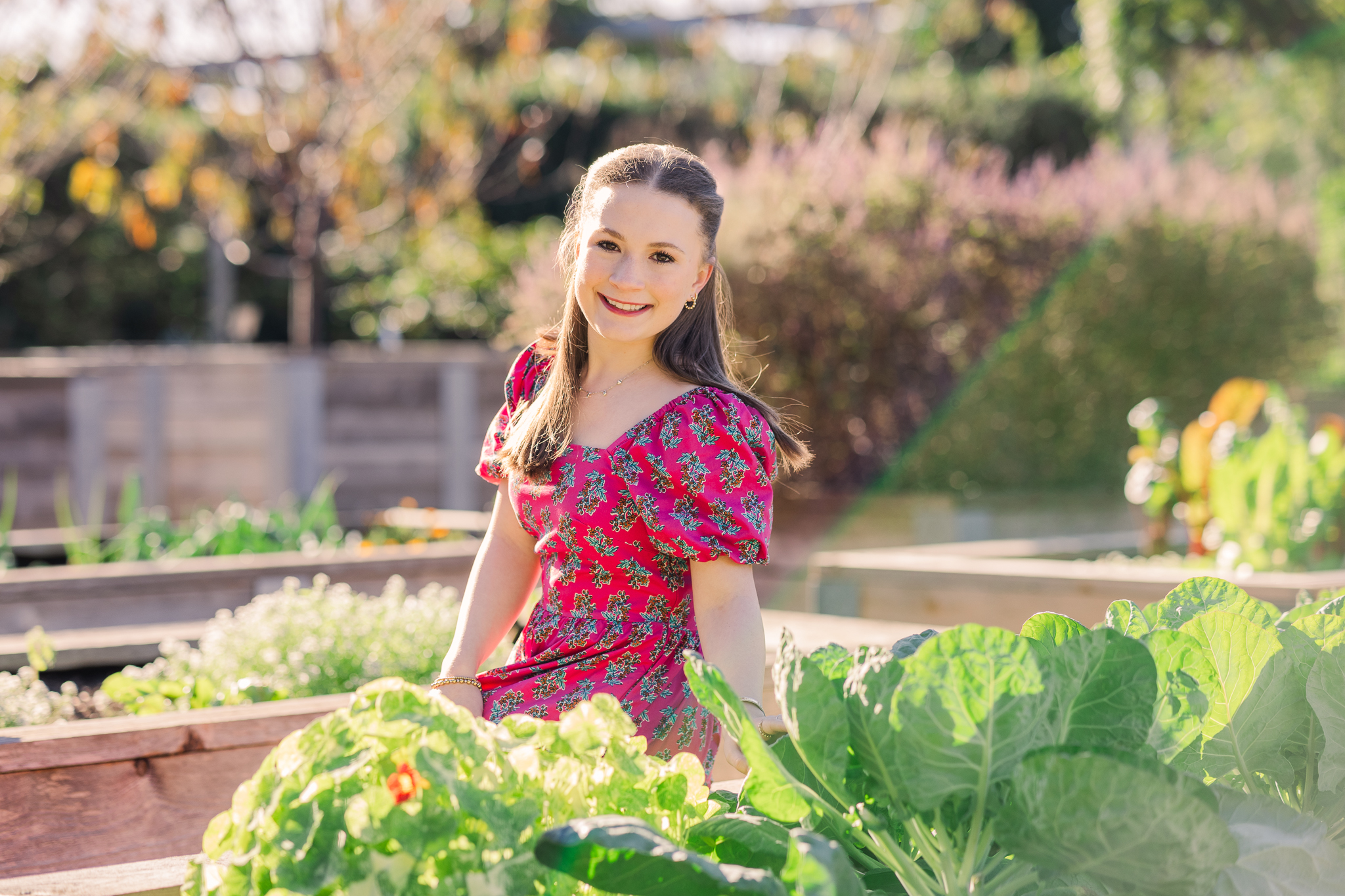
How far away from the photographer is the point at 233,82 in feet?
27.1

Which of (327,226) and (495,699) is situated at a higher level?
(327,226)

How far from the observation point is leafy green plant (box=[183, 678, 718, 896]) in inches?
27.3

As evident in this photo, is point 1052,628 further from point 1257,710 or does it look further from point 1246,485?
point 1246,485

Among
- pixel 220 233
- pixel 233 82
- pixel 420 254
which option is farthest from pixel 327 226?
pixel 420 254

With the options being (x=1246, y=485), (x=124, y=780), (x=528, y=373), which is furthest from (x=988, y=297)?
(x=124, y=780)

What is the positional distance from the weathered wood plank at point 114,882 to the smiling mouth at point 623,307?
98cm

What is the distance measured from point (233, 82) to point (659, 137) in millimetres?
7194

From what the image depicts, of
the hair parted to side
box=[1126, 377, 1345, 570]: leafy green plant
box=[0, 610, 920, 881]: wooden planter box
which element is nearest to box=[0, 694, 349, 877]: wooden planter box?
box=[0, 610, 920, 881]: wooden planter box

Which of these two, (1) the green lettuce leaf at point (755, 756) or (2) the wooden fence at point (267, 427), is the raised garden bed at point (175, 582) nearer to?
(2) the wooden fence at point (267, 427)

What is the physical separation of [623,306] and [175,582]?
289 centimetres

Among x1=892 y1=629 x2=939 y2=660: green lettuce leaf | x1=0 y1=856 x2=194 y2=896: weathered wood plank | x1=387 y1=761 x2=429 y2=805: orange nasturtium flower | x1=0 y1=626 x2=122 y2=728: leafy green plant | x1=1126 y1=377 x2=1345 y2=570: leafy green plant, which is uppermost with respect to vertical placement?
x1=892 y1=629 x2=939 y2=660: green lettuce leaf

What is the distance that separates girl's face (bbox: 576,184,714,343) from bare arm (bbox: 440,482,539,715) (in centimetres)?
35

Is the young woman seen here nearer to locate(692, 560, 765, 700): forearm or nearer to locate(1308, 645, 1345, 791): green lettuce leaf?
locate(692, 560, 765, 700): forearm

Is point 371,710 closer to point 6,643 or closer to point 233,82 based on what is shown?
point 6,643
